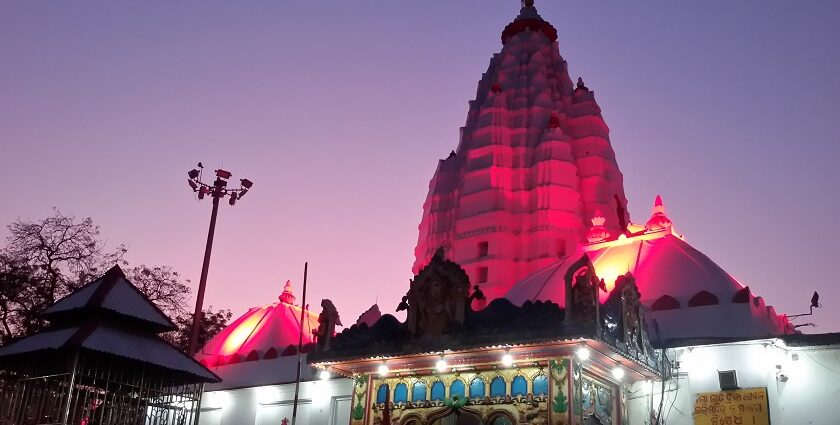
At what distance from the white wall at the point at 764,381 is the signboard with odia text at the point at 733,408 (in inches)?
6.8

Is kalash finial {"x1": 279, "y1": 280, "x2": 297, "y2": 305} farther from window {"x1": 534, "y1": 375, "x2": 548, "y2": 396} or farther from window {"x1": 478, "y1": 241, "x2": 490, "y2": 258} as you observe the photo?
window {"x1": 534, "y1": 375, "x2": 548, "y2": 396}

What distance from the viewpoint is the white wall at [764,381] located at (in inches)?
717

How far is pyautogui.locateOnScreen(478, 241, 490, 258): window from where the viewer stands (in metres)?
36.9

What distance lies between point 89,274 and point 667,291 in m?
21.6

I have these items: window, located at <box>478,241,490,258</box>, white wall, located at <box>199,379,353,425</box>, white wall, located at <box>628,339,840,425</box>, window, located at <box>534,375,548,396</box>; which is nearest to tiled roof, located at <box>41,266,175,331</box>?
white wall, located at <box>199,379,353,425</box>

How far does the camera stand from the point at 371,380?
66.7 ft

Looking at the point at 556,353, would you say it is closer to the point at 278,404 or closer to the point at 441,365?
the point at 441,365

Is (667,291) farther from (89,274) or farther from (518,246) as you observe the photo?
(89,274)

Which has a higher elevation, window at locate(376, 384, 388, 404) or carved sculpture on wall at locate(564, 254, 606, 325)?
carved sculpture on wall at locate(564, 254, 606, 325)

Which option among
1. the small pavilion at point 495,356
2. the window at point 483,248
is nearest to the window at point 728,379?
the small pavilion at point 495,356

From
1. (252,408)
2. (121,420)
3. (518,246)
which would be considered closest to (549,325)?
(121,420)

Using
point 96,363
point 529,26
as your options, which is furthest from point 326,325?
point 529,26

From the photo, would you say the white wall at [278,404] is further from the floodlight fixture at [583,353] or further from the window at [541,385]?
the floodlight fixture at [583,353]

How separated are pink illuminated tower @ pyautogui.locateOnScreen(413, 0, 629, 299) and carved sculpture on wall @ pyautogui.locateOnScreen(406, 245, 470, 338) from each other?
16045 mm
